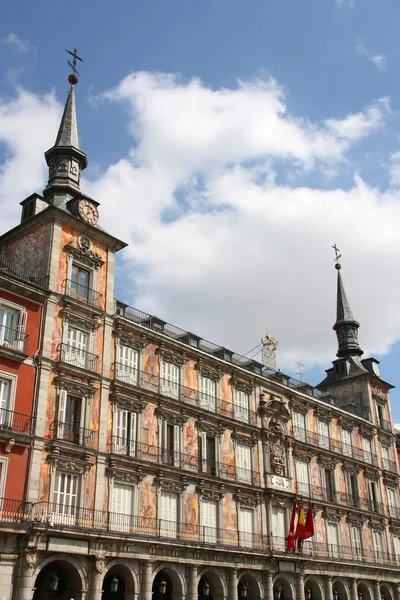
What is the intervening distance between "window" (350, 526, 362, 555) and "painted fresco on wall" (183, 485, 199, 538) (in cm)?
1794

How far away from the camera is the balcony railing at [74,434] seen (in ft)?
110

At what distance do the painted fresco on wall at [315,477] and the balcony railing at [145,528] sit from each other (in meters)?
3.82

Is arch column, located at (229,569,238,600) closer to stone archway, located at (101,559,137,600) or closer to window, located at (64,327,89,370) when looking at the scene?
stone archway, located at (101,559,137,600)

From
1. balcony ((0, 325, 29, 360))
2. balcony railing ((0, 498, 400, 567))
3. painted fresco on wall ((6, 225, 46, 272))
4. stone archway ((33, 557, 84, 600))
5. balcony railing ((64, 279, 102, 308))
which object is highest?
painted fresco on wall ((6, 225, 46, 272))

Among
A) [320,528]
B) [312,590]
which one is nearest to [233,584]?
[312,590]

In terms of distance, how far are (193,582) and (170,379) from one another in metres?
11.6

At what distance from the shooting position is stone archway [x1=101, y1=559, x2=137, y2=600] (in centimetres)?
3453

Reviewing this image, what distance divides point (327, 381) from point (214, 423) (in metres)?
Result: 23.6

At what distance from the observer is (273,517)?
45.3 m

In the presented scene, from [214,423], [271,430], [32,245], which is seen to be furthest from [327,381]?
A: [32,245]

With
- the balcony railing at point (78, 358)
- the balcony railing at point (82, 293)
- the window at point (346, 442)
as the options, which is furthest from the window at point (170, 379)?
the window at point (346, 442)

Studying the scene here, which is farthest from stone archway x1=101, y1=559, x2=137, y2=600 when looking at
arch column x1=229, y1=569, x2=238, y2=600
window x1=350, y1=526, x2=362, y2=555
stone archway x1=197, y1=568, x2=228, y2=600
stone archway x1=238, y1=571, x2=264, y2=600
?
window x1=350, y1=526, x2=362, y2=555

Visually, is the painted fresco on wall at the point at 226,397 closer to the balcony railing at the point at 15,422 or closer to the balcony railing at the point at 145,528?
the balcony railing at the point at 145,528

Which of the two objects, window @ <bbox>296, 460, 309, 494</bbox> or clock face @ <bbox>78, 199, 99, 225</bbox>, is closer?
clock face @ <bbox>78, 199, 99, 225</bbox>
